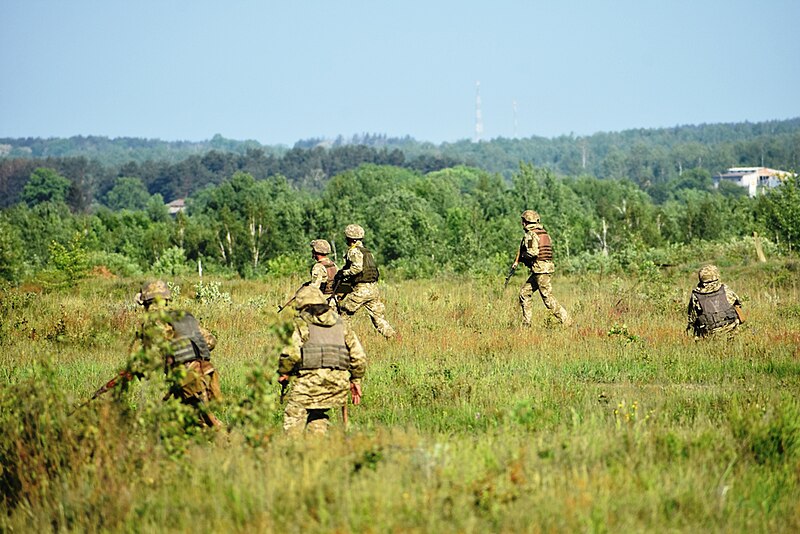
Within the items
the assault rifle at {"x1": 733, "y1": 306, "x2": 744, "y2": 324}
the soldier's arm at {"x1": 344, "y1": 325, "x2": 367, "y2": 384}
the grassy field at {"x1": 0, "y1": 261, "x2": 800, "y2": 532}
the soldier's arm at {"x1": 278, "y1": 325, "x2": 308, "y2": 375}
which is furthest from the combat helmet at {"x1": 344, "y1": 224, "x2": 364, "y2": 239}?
the soldier's arm at {"x1": 278, "y1": 325, "x2": 308, "y2": 375}

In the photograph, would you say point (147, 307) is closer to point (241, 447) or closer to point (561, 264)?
point (241, 447)

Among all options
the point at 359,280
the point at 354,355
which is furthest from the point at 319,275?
the point at 354,355

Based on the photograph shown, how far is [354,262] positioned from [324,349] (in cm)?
631

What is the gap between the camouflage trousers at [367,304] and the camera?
50.3ft

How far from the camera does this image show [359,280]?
15227mm

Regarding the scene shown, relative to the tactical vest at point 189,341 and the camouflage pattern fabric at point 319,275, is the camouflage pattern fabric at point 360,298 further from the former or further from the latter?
the tactical vest at point 189,341

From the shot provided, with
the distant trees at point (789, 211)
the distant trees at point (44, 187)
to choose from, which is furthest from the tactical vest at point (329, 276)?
the distant trees at point (44, 187)

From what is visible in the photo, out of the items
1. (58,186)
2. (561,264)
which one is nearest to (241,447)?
(561,264)

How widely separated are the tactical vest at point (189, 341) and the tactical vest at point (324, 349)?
3.66ft

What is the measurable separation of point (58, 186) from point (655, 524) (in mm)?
184508

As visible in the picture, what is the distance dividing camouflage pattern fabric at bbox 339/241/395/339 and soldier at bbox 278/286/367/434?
6.06 meters

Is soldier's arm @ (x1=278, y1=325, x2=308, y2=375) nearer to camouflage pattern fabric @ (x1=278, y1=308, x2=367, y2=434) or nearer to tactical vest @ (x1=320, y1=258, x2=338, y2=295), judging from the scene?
camouflage pattern fabric @ (x1=278, y1=308, x2=367, y2=434)

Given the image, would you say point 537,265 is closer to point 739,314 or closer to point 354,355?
point 739,314

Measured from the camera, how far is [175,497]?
704 centimetres
